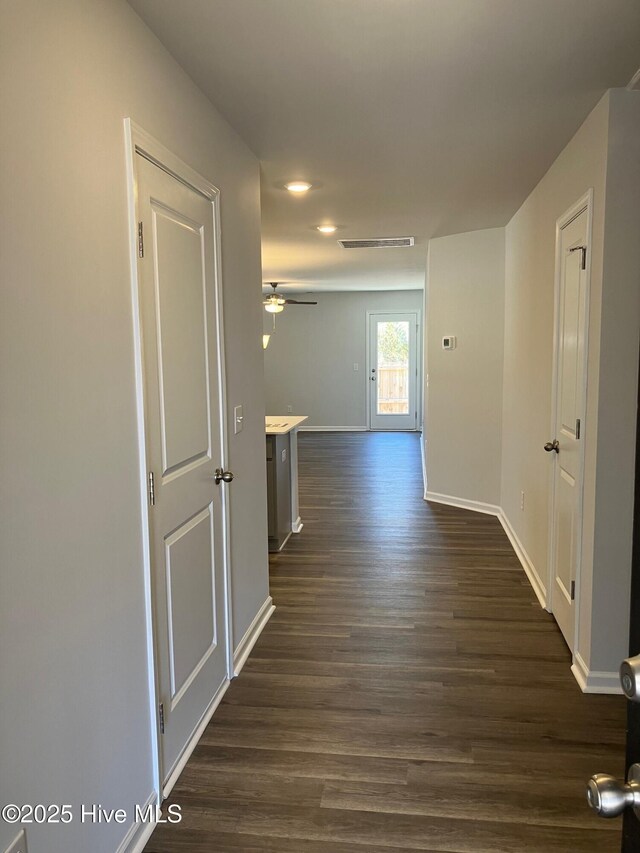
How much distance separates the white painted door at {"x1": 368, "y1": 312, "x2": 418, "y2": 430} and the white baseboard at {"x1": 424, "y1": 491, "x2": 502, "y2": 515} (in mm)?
4870

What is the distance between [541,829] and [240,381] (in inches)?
81.7

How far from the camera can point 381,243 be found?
5.96 metres

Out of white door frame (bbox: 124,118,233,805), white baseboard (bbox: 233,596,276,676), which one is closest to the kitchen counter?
white baseboard (bbox: 233,596,276,676)

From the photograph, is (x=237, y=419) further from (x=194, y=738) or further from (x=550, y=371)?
(x=550, y=371)

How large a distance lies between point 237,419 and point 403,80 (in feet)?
5.04

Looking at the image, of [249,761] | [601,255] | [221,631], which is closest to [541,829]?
[249,761]

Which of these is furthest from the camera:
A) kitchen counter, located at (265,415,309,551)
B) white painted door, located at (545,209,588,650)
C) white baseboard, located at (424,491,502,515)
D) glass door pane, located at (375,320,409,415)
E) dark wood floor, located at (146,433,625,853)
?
glass door pane, located at (375,320,409,415)

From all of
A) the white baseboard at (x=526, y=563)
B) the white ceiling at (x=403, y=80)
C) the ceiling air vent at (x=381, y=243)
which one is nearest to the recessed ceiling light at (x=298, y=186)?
the white ceiling at (x=403, y=80)

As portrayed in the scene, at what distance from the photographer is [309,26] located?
1932 millimetres

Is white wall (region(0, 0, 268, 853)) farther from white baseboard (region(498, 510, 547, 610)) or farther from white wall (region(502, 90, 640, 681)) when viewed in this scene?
white baseboard (region(498, 510, 547, 610))

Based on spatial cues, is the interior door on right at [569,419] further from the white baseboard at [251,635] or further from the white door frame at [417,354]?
the white door frame at [417,354]

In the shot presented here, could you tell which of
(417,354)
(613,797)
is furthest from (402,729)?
(417,354)

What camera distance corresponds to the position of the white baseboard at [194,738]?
2113 millimetres

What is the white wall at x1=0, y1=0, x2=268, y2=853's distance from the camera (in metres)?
1.28
